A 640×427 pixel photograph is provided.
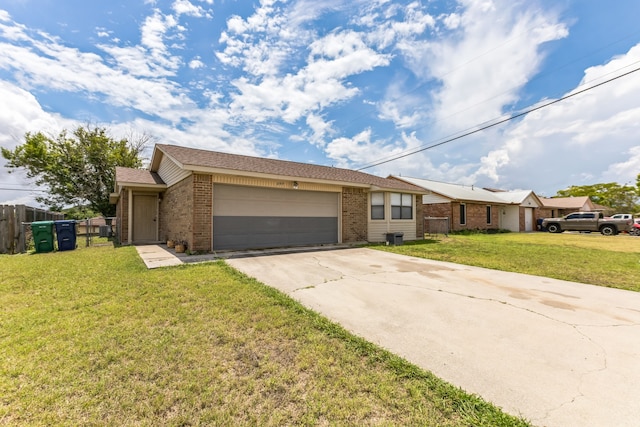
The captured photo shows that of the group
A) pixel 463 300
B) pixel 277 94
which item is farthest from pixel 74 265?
pixel 277 94

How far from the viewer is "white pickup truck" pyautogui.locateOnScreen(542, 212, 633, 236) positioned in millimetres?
19641

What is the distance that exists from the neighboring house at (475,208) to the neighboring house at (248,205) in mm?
6836

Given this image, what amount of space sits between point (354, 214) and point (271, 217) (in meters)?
4.09

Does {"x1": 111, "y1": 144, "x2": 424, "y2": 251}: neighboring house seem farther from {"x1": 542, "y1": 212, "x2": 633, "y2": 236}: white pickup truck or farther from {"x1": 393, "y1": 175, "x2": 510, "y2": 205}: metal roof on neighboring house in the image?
{"x1": 542, "y1": 212, "x2": 633, "y2": 236}: white pickup truck

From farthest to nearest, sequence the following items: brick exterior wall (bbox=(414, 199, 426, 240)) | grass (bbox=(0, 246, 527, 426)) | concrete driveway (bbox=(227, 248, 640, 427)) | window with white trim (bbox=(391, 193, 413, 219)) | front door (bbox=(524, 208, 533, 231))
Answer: front door (bbox=(524, 208, 533, 231)) < brick exterior wall (bbox=(414, 199, 426, 240)) < window with white trim (bbox=(391, 193, 413, 219)) < concrete driveway (bbox=(227, 248, 640, 427)) < grass (bbox=(0, 246, 527, 426))

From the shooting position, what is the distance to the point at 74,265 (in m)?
6.75

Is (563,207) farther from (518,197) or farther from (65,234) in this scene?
(65,234)

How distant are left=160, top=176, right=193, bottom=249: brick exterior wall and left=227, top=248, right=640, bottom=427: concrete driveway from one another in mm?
3845

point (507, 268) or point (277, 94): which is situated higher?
point (277, 94)

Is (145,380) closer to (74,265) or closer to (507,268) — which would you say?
(74,265)

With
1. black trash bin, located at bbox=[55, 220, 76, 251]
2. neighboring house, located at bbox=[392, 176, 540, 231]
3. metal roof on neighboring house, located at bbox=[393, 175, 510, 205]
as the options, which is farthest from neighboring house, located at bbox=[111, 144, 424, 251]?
metal roof on neighboring house, located at bbox=[393, 175, 510, 205]

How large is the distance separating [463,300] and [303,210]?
7.45 m

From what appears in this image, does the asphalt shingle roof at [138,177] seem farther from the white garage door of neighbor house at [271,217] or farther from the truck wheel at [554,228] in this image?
the truck wheel at [554,228]

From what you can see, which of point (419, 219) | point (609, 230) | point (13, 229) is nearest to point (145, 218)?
point (13, 229)
